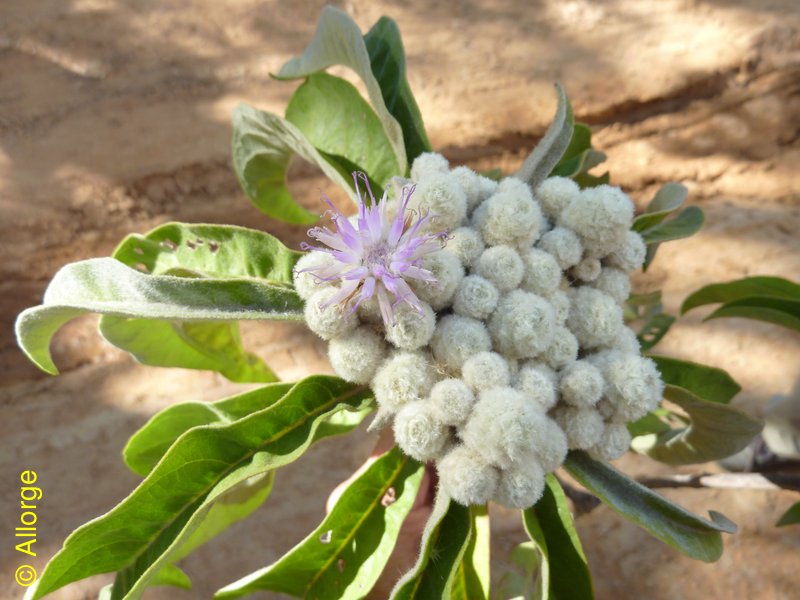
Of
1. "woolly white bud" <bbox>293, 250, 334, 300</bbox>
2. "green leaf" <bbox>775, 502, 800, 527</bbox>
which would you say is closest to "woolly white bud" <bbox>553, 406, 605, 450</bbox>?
"woolly white bud" <bbox>293, 250, 334, 300</bbox>

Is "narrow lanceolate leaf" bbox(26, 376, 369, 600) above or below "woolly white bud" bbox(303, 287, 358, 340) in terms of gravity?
below

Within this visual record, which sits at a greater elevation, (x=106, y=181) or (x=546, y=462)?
(x=546, y=462)

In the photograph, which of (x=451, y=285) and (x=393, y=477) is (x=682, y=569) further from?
(x=451, y=285)

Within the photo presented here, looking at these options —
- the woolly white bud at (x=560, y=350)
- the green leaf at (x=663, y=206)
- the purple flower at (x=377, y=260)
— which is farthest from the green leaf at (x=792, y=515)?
the purple flower at (x=377, y=260)

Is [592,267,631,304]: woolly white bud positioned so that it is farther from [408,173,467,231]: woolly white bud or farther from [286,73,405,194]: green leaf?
[286,73,405,194]: green leaf

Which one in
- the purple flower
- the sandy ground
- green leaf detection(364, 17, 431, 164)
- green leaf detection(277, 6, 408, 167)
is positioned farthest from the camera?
the sandy ground

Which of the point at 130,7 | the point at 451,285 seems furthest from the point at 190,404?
the point at 130,7

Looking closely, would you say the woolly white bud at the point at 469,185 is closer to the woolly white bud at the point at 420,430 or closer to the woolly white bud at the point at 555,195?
the woolly white bud at the point at 555,195
